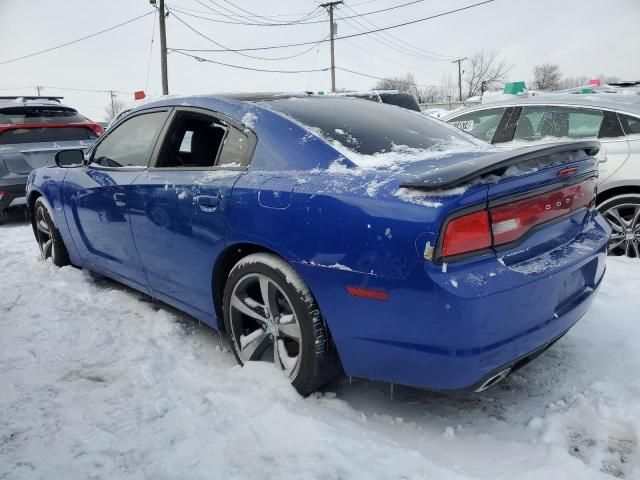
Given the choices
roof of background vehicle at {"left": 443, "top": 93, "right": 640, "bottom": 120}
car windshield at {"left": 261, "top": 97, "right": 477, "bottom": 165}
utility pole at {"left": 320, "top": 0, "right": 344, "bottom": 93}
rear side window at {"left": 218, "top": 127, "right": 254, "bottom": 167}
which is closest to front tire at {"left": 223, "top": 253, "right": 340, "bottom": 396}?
rear side window at {"left": 218, "top": 127, "right": 254, "bottom": 167}

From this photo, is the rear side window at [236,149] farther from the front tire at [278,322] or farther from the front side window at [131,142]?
the front side window at [131,142]

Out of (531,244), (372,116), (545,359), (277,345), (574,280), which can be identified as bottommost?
(545,359)

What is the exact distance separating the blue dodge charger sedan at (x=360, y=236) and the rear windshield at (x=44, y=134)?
445cm

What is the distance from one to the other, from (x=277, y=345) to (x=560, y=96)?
13.7 feet

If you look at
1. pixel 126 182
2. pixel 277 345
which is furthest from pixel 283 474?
pixel 126 182

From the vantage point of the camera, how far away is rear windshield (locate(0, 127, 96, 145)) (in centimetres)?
650

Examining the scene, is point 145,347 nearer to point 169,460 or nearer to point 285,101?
point 169,460

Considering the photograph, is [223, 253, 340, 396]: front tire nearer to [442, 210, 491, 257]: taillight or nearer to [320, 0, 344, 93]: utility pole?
[442, 210, 491, 257]: taillight

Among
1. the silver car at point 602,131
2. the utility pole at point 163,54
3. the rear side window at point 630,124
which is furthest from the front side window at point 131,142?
the utility pole at point 163,54

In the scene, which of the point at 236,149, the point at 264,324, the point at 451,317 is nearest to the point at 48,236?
the point at 236,149

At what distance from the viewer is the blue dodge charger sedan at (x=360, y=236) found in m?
1.79

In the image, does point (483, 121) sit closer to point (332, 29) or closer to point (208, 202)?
point (208, 202)

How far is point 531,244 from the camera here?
1986 mm

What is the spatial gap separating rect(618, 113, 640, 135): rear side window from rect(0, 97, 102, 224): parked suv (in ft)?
20.6
